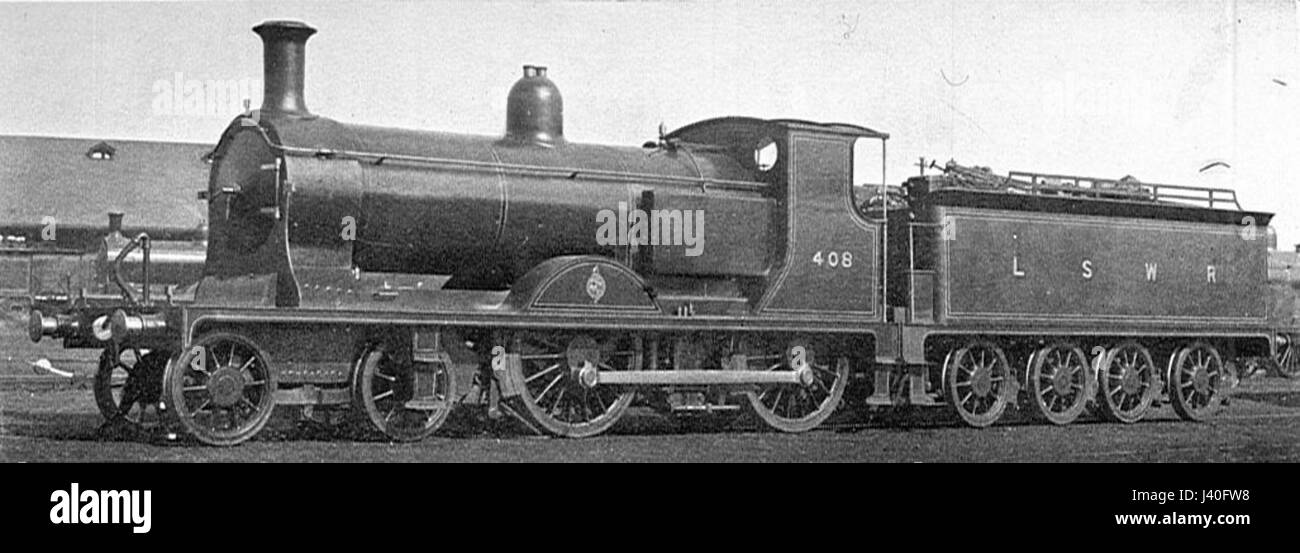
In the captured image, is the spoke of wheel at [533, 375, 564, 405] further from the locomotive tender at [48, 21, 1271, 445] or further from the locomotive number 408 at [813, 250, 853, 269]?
the locomotive number 408 at [813, 250, 853, 269]

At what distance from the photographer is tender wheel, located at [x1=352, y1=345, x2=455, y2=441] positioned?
11.5 metres

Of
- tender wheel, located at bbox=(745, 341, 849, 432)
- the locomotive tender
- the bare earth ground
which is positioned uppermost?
the locomotive tender

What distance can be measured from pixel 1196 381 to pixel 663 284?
20.4 ft

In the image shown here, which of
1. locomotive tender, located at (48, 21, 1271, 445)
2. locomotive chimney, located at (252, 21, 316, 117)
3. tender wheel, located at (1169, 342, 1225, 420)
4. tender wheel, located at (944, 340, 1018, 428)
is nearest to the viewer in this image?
locomotive tender, located at (48, 21, 1271, 445)

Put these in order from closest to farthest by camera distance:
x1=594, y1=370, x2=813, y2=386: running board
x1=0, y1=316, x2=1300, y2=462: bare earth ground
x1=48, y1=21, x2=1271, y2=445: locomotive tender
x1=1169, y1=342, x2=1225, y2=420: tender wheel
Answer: x1=0, y1=316, x2=1300, y2=462: bare earth ground → x1=48, y1=21, x2=1271, y2=445: locomotive tender → x1=594, y1=370, x2=813, y2=386: running board → x1=1169, y1=342, x2=1225, y2=420: tender wheel

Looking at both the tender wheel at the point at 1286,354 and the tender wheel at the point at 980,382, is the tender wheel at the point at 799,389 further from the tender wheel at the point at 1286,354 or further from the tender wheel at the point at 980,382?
the tender wheel at the point at 1286,354

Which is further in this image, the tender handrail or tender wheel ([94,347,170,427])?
the tender handrail

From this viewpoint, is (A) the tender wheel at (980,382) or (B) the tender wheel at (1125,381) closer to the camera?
(A) the tender wheel at (980,382)

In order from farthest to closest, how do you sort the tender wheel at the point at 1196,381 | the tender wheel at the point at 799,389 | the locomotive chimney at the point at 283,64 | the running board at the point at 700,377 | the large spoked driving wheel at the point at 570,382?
the tender wheel at the point at 1196,381 < the tender wheel at the point at 799,389 < the running board at the point at 700,377 < the large spoked driving wheel at the point at 570,382 < the locomotive chimney at the point at 283,64

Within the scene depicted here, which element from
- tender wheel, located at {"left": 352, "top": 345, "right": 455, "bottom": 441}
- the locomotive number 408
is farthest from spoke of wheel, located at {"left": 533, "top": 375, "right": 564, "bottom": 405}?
the locomotive number 408

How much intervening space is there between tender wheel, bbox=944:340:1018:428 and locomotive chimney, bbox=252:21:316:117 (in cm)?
647

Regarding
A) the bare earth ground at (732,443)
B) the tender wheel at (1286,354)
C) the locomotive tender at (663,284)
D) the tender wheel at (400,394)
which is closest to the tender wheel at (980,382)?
the locomotive tender at (663,284)

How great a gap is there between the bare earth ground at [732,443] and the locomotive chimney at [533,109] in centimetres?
250

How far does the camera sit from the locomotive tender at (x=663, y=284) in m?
11.4
